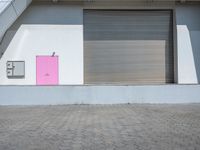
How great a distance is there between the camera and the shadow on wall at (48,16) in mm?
19859

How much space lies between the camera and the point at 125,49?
20531 mm

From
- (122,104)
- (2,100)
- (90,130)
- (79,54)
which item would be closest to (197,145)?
(90,130)

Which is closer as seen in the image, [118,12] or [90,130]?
[90,130]

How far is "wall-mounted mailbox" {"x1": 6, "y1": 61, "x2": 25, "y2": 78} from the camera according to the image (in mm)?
19594

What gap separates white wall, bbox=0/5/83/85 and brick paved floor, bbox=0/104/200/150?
4.78 meters

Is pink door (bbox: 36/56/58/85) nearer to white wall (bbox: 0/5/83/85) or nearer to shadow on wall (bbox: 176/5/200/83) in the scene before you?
white wall (bbox: 0/5/83/85)

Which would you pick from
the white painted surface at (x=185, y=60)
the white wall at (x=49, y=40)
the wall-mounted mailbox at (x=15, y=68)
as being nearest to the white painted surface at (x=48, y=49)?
the white wall at (x=49, y=40)

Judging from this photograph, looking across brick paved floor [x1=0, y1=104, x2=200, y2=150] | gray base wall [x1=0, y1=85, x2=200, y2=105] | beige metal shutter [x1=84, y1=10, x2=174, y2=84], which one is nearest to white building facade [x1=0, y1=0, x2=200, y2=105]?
beige metal shutter [x1=84, y1=10, x2=174, y2=84]

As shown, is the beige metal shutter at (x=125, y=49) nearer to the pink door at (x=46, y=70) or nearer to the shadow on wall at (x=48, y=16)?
the shadow on wall at (x=48, y=16)

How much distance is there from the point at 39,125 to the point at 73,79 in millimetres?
8962

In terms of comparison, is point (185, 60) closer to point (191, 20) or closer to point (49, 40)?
point (191, 20)

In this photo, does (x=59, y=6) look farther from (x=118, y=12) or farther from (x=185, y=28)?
(x=185, y=28)

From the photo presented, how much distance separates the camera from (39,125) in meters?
11.0

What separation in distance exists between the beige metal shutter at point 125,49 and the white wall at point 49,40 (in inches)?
25.3
